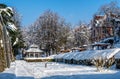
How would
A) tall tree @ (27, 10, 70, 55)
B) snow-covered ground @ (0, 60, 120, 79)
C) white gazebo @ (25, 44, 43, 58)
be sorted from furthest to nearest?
white gazebo @ (25, 44, 43, 58) < tall tree @ (27, 10, 70, 55) < snow-covered ground @ (0, 60, 120, 79)

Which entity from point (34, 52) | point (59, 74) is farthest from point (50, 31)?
point (59, 74)

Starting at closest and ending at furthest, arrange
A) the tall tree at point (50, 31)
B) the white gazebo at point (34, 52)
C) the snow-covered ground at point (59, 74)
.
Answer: the snow-covered ground at point (59, 74) < the tall tree at point (50, 31) < the white gazebo at point (34, 52)

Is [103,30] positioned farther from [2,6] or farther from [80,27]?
[2,6]

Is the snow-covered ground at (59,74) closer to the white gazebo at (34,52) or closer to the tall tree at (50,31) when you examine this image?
the tall tree at (50,31)

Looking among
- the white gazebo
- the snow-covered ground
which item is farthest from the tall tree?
the snow-covered ground

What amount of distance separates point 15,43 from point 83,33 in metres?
34.6

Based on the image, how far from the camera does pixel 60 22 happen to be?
294 feet

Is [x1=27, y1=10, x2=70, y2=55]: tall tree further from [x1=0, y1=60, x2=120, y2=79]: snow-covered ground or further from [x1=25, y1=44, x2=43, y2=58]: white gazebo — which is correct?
[x1=0, y1=60, x2=120, y2=79]: snow-covered ground

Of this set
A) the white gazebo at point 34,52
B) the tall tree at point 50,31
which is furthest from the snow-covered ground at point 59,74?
the white gazebo at point 34,52

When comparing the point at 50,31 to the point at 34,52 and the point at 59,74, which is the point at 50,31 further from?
the point at 59,74

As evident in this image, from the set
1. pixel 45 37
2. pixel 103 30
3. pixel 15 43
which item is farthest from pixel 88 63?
pixel 103 30

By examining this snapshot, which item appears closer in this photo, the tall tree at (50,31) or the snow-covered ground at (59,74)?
the snow-covered ground at (59,74)

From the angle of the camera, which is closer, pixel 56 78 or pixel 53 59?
pixel 56 78

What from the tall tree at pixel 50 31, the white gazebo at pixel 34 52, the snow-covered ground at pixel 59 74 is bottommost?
the snow-covered ground at pixel 59 74
